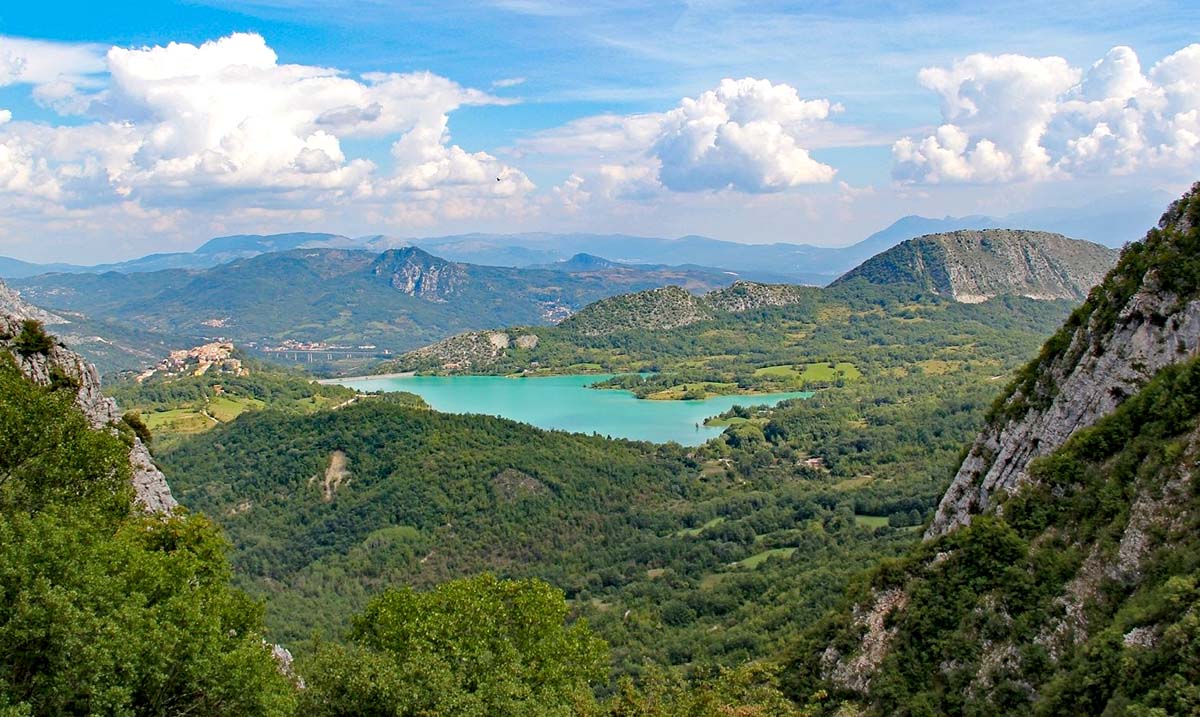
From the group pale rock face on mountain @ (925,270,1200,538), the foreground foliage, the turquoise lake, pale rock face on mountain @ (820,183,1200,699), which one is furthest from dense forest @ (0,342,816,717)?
the turquoise lake

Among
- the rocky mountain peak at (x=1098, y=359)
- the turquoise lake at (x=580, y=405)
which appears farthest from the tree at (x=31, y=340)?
the turquoise lake at (x=580, y=405)

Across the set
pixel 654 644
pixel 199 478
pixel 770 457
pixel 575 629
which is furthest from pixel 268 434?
pixel 575 629

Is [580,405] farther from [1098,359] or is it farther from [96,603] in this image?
[96,603]

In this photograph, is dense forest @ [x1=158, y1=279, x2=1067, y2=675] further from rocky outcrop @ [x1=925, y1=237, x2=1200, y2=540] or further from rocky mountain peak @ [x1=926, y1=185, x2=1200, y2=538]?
rocky mountain peak @ [x1=926, y1=185, x2=1200, y2=538]

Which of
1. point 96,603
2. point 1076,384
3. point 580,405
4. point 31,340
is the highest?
point 1076,384

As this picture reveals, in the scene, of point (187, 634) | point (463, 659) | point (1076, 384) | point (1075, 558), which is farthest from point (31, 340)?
point (1076, 384)

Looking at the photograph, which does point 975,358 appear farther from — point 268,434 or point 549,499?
point 268,434

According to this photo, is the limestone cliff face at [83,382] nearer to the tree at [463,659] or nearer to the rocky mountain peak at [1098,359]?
the tree at [463,659]
